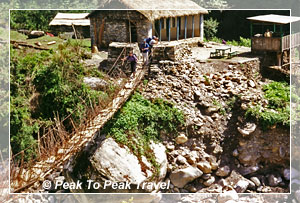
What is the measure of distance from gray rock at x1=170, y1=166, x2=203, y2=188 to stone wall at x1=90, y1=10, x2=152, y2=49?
6853mm

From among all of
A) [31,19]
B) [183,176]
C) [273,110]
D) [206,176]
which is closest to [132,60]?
[183,176]

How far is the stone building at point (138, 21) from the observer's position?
1686 cm

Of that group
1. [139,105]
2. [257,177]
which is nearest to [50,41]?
[139,105]

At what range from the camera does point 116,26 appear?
57.3 feet

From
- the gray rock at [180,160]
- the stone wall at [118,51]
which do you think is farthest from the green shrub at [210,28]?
the gray rock at [180,160]

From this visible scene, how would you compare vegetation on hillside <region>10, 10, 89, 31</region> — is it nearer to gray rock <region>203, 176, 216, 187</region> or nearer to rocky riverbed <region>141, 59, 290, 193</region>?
rocky riverbed <region>141, 59, 290, 193</region>

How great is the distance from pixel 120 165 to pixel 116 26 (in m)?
7.91

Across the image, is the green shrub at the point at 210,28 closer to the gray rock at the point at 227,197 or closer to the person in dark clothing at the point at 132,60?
the person in dark clothing at the point at 132,60

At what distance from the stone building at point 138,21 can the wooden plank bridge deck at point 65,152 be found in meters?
5.46

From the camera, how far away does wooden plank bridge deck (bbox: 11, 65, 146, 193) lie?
7.98 metres

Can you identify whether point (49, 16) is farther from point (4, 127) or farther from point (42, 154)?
point (42, 154)

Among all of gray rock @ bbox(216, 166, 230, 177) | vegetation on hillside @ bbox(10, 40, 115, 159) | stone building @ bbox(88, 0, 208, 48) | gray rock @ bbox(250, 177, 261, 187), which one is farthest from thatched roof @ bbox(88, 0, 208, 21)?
gray rock @ bbox(250, 177, 261, 187)

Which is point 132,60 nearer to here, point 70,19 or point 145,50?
point 145,50

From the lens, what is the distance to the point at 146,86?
13.5m
